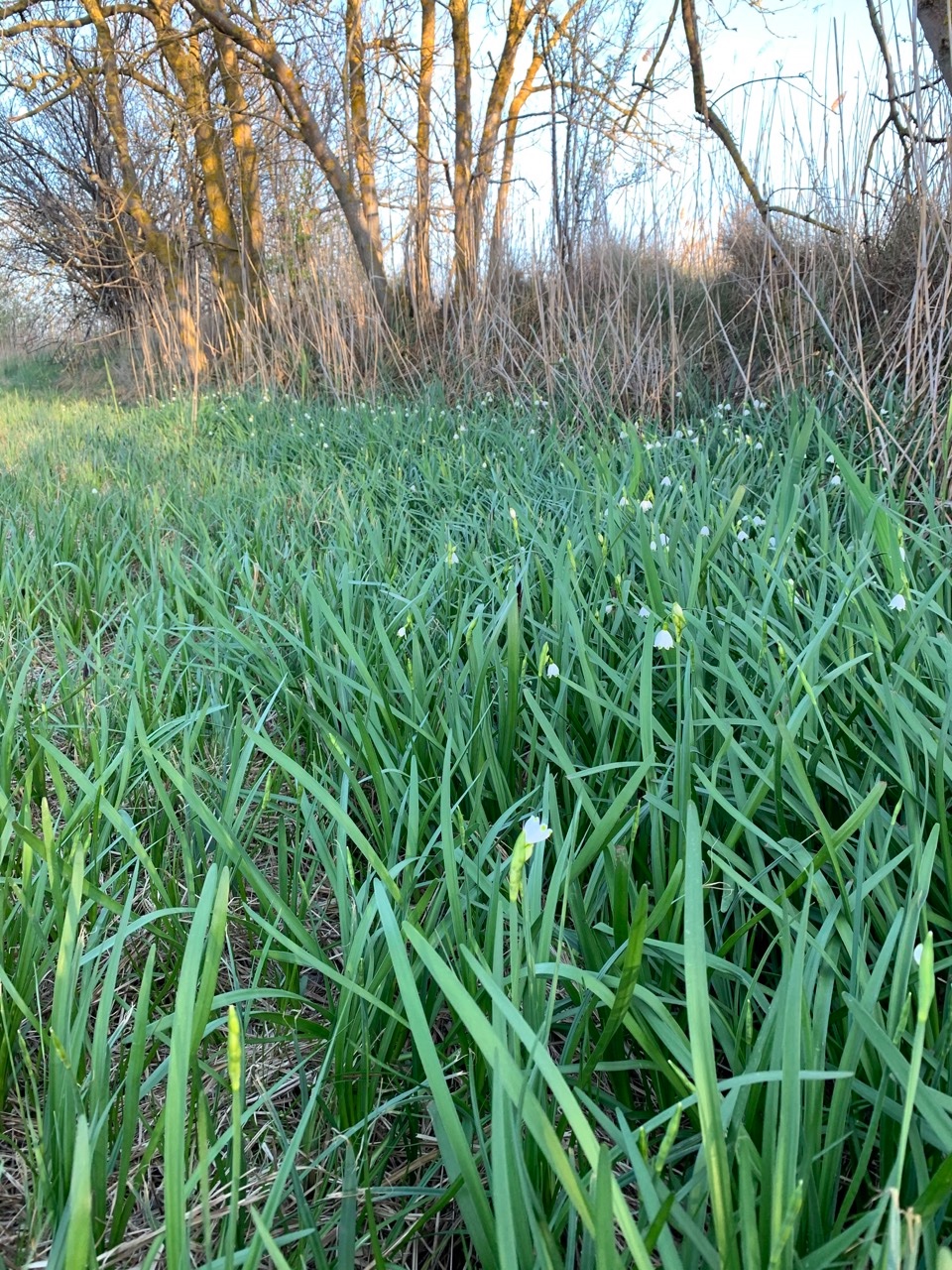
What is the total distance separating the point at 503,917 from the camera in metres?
0.74

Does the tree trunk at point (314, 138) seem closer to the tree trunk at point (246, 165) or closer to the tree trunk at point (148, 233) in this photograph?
the tree trunk at point (246, 165)

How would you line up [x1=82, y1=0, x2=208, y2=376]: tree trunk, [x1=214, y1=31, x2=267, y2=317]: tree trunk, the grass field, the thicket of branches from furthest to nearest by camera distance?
[x1=214, y1=31, x2=267, y2=317]: tree trunk → [x1=82, y1=0, x2=208, y2=376]: tree trunk → the thicket of branches → the grass field

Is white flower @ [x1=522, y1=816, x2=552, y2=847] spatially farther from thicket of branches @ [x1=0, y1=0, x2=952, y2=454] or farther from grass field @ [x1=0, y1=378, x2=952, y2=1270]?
thicket of branches @ [x1=0, y1=0, x2=952, y2=454]

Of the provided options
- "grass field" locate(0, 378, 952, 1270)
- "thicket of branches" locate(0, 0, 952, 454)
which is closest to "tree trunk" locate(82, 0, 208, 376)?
"thicket of branches" locate(0, 0, 952, 454)

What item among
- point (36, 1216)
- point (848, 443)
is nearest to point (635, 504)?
point (848, 443)

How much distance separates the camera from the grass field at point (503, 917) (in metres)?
0.54

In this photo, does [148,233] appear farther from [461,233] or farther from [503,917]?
[503,917]

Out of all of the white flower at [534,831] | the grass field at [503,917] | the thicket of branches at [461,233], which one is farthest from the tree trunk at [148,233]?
the white flower at [534,831]

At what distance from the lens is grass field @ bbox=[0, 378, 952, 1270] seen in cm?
54

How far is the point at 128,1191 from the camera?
2.14ft

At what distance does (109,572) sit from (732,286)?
3.35 meters

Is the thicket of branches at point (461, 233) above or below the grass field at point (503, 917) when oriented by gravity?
above

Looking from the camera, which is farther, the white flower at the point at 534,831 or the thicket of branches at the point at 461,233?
the thicket of branches at the point at 461,233

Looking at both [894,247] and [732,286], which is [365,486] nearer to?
[894,247]
